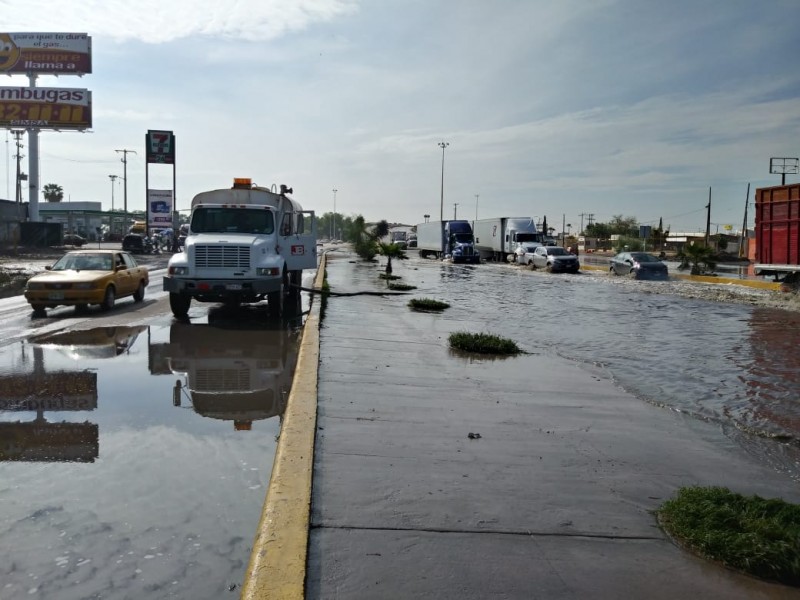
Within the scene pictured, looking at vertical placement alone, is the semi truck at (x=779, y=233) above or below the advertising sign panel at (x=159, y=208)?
below

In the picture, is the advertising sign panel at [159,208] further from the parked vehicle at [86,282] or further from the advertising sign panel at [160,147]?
the parked vehicle at [86,282]

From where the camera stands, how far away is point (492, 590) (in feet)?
11.2

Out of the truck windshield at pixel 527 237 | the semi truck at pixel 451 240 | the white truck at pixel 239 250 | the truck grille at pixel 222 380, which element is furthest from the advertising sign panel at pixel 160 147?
the truck grille at pixel 222 380

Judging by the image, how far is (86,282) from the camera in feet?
49.3

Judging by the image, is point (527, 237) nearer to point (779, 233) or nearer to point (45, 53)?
point (779, 233)

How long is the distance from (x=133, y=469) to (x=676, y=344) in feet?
35.0

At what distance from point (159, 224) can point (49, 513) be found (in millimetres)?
59387

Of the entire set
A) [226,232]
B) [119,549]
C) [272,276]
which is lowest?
[119,549]

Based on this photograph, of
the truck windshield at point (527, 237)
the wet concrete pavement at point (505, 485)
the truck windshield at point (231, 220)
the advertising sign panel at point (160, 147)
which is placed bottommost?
the wet concrete pavement at point (505, 485)

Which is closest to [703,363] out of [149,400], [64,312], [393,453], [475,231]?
[393,453]

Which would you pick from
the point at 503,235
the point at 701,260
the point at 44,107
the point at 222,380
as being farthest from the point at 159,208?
the point at 222,380

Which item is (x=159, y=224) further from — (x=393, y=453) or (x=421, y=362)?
(x=393, y=453)

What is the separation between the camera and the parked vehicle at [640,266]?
107ft

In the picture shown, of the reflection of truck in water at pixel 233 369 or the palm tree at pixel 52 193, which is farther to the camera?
the palm tree at pixel 52 193
